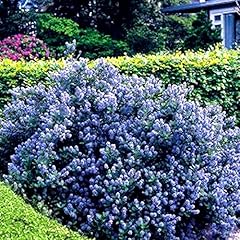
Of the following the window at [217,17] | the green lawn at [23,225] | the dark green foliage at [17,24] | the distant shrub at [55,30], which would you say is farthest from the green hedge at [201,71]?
A: the window at [217,17]

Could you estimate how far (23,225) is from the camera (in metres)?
3.60

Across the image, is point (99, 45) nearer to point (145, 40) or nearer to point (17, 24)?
point (145, 40)

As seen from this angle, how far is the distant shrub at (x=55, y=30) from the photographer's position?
667 inches

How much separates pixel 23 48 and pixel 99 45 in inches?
160

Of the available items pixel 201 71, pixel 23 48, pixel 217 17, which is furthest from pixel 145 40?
pixel 201 71

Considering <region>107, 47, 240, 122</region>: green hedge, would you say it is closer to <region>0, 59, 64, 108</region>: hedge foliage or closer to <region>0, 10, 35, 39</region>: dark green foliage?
<region>0, 59, 64, 108</region>: hedge foliage

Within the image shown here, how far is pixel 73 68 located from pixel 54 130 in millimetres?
692

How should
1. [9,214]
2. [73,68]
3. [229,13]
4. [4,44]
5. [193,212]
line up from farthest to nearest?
[229,13]
[4,44]
[73,68]
[193,212]
[9,214]

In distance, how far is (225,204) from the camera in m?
4.73

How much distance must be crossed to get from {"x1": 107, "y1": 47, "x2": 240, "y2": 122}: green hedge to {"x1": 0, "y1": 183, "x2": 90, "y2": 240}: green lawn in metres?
4.02

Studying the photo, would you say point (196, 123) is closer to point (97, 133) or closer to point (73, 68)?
point (97, 133)

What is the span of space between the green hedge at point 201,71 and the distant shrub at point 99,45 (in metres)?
9.00

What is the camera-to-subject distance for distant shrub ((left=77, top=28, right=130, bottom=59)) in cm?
1742

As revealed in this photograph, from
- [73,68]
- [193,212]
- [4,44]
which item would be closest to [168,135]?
[193,212]
